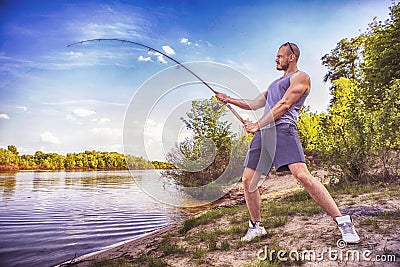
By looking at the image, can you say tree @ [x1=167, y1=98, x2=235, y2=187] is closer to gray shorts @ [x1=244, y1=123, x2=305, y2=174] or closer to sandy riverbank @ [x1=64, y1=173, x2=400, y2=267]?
sandy riverbank @ [x1=64, y1=173, x2=400, y2=267]

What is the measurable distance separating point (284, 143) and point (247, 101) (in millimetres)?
560

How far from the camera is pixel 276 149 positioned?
8.21 feet

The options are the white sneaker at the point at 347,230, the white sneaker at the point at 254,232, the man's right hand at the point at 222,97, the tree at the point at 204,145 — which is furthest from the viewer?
the tree at the point at 204,145

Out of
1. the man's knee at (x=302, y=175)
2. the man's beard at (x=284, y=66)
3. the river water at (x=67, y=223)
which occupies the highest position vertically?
the man's beard at (x=284, y=66)

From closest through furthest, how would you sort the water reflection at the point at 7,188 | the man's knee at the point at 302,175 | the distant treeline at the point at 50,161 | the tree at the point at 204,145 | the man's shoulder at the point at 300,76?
1. the man's knee at the point at 302,175
2. the man's shoulder at the point at 300,76
3. the distant treeline at the point at 50,161
4. the tree at the point at 204,145
5. the water reflection at the point at 7,188

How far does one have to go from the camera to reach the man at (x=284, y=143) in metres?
2.35

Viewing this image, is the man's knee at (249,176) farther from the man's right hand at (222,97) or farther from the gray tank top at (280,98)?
the man's right hand at (222,97)

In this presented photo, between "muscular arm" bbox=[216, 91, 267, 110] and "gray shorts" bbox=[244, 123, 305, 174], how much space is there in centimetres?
32

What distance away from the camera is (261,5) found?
16.9ft

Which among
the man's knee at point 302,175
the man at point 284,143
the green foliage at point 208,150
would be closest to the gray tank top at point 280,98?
the man at point 284,143

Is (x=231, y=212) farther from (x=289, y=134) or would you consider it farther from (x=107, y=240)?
(x=289, y=134)

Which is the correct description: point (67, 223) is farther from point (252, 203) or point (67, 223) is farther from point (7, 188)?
point (7, 188)

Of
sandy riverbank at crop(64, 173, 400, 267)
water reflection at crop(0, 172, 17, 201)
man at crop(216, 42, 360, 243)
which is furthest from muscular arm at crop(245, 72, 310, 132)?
water reflection at crop(0, 172, 17, 201)

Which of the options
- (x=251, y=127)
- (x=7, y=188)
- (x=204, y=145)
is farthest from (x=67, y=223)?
(x=7, y=188)
